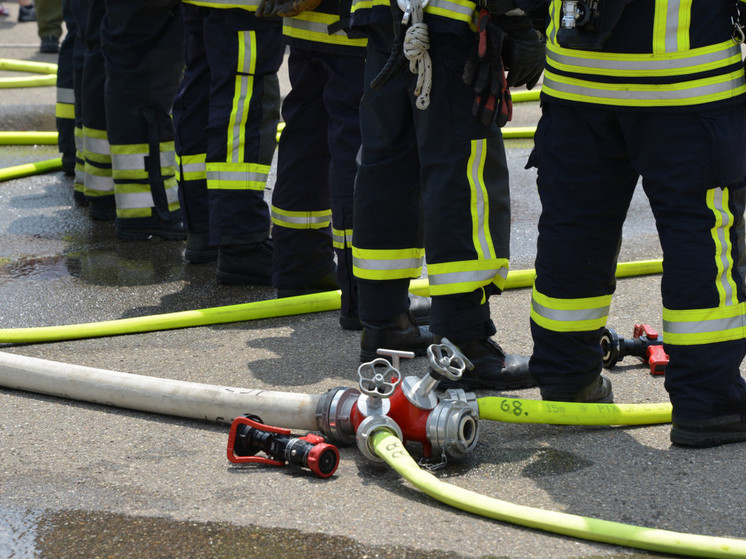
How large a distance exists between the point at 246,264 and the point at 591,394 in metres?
2.00

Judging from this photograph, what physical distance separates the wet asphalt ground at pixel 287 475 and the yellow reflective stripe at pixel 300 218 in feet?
1.25

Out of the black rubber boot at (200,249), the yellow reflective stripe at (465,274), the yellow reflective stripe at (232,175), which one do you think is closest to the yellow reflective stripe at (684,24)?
the yellow reflective stripe at (465,274)

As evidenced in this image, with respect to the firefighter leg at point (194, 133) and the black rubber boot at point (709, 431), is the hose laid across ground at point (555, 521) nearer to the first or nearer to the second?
the black rubber boot at point (709, 431)

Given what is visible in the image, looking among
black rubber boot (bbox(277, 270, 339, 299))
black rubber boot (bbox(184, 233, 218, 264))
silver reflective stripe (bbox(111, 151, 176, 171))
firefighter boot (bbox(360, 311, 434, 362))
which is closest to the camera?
firefighter boot (bbox(360, 311, 434, 362))

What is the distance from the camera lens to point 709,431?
306 cm

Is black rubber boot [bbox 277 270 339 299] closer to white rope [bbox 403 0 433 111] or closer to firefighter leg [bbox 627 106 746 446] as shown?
white rope [bbox 403 0 433 111]

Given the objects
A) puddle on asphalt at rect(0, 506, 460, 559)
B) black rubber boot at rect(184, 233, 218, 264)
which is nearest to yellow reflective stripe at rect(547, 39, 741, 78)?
puddle on asphalt at rect(0, 506, 460, 559)

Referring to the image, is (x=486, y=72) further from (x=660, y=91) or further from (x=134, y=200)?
(x=134, y=200)

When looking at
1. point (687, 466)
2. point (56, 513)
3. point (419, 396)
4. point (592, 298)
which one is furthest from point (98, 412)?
point (687, 466)

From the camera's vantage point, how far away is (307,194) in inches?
175

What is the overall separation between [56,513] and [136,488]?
22 cm

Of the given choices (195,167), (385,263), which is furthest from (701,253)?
(195,167)

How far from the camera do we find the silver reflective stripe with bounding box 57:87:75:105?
660 cm

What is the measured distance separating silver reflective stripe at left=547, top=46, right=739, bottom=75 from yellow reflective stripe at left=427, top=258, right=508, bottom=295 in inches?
29.0
